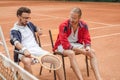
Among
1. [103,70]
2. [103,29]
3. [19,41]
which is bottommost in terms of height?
[103,29]

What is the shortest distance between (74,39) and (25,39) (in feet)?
2.41

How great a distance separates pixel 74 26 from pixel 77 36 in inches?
7.8

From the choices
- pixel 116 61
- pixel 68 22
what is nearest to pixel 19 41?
pixel 68 22

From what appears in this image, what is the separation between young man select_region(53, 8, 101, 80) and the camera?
3.87m

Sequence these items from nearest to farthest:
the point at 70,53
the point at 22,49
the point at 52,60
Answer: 1. the point at 52,60
2. the point at 22,49
3. the point at 70,53

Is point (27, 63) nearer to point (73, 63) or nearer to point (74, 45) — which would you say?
point (73, 63)

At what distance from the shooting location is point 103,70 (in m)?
4.72

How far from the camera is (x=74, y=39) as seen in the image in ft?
13.8

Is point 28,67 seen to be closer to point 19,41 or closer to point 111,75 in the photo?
point 19,41

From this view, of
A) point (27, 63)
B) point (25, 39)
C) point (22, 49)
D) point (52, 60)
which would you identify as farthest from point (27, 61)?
point (25, 39)

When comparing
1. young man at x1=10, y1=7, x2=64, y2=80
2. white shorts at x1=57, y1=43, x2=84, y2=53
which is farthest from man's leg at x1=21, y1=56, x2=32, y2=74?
white shorts at x1=57, y1=43, x2=84, y2=53

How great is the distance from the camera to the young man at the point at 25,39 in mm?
3584

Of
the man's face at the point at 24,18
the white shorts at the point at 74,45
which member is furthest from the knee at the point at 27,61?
the white shorts at the point at 74,45

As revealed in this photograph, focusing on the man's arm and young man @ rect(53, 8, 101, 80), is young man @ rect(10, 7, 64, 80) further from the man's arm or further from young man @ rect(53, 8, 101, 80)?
young man @ rect(53, 8, 101, 80)
